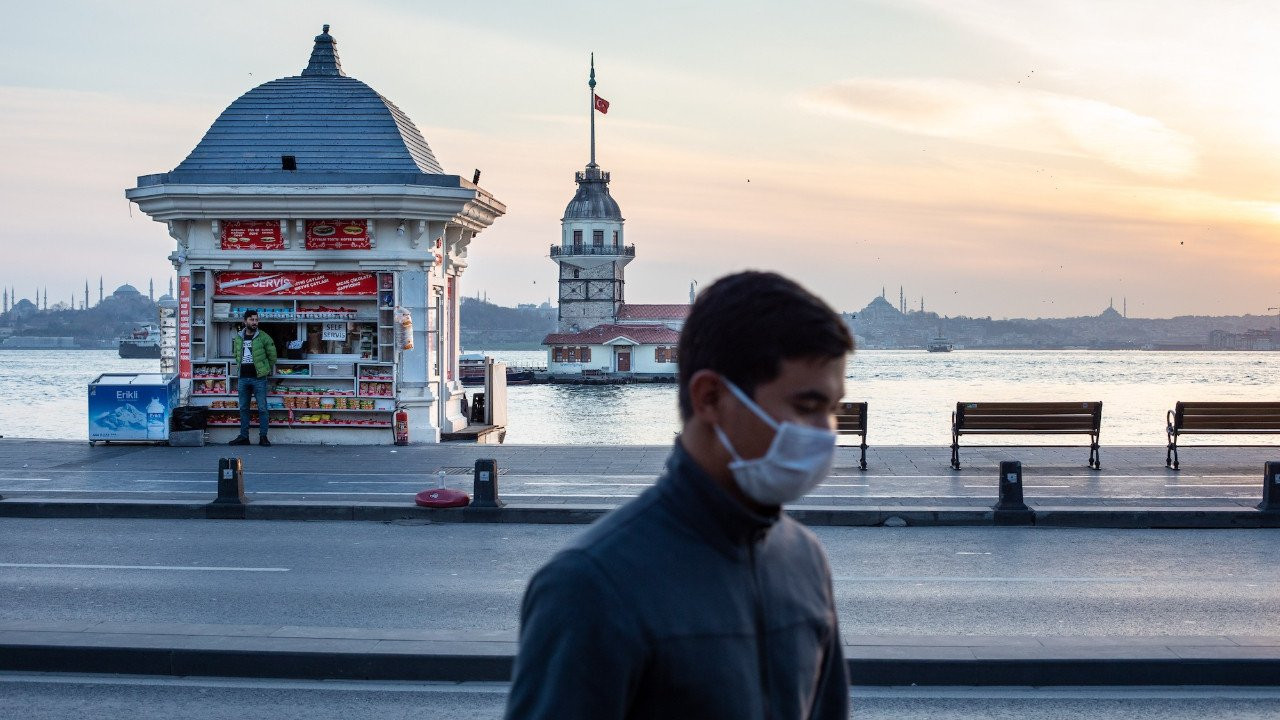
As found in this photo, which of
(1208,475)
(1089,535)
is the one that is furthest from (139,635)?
(1208,475)

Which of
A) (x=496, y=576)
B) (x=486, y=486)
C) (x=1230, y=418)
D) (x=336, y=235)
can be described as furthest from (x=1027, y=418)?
(x=336, y=235)

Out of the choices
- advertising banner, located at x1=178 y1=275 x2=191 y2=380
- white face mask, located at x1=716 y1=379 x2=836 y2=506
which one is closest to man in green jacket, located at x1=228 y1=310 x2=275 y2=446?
advertising banner, located at x1=178 y1=275 x2=191 y2=380

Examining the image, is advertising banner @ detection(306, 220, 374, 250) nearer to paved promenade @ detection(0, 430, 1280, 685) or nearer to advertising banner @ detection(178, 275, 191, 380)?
advertising banner @ detection(178, 275, 191, 380)

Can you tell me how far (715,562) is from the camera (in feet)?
7.89

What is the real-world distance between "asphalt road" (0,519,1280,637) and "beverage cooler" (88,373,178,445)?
6685 mm

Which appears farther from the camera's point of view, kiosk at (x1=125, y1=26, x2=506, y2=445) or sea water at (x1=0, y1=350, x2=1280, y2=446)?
sea water at (x1=0, y1=350, x2=1280, y2=446)

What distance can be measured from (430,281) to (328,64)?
5532 millimetres

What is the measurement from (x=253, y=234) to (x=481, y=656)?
50.0ft

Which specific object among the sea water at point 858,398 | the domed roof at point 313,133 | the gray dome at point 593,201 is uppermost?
the gray dome at point 593,201

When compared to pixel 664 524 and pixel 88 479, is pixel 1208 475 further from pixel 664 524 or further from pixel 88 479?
pixel 664 524

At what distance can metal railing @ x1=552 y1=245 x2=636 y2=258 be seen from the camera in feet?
460

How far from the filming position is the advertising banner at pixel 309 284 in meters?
21.4

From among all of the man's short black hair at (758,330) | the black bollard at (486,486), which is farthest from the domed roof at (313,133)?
the man's short black hair at (758,330)

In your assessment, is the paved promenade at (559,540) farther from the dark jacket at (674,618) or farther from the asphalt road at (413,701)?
the dark jacket at (674,618)
